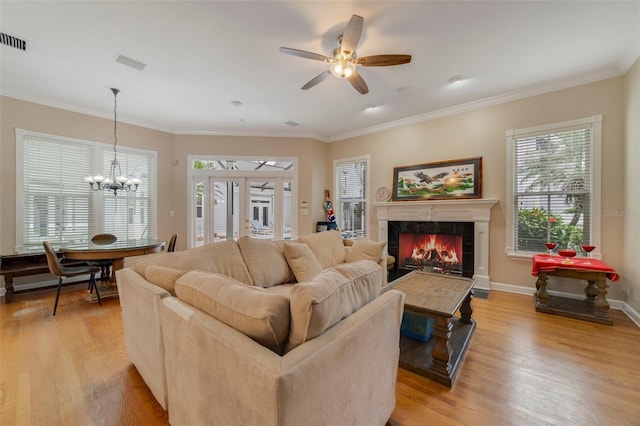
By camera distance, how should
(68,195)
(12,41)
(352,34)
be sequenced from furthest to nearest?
1. (68,195)
2. (12,41)
3. (352,34)

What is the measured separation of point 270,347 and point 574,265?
3.64 m

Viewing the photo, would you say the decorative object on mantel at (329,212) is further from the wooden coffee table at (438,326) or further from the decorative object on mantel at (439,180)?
the wooden coffee table at (438,326)

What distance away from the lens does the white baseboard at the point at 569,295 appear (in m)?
2.82

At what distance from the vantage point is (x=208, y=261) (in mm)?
2191

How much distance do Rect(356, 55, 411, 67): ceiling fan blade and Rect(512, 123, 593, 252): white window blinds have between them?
2.54 metres

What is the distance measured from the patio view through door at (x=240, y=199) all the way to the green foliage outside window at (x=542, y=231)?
162 inches

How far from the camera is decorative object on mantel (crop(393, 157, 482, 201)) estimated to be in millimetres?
4113

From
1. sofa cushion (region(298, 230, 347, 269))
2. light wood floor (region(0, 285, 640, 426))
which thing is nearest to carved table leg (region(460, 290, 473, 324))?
light wood floor (region(0, 285, 640, 426))

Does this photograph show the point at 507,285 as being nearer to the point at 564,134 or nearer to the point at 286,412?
the point at 564,134

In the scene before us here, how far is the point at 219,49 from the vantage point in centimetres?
279

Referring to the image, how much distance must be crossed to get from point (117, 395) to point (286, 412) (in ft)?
5.62

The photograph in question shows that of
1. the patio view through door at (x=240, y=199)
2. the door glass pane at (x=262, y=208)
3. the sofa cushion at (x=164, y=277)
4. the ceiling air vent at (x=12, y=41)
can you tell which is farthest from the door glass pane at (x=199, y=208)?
the sofa cushion at (x=164, y=277)

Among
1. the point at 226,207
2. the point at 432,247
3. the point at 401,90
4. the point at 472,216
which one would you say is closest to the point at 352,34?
the point at 401,90

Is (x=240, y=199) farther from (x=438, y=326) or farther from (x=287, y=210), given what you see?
(x=438, y=326)
